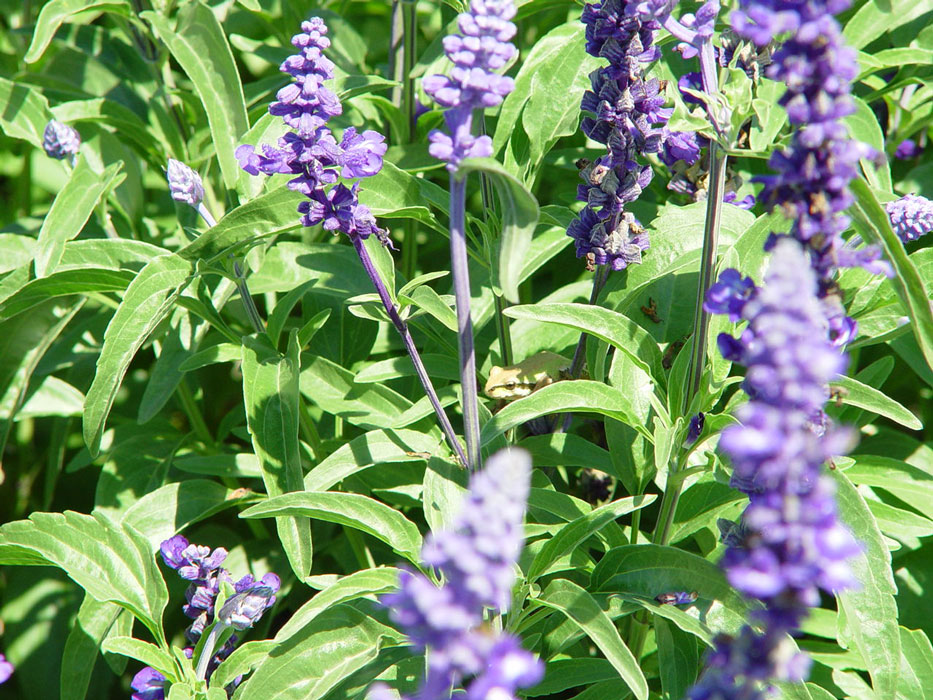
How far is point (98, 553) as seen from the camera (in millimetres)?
2566

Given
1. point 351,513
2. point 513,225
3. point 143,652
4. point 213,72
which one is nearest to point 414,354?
point 351,513

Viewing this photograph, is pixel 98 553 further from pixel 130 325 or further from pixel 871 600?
pixel 871 600

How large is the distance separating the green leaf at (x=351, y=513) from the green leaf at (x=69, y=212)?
120cm

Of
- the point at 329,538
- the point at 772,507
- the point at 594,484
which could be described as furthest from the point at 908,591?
the point at 772,507

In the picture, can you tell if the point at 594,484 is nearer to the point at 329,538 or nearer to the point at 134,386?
the point at 329,538

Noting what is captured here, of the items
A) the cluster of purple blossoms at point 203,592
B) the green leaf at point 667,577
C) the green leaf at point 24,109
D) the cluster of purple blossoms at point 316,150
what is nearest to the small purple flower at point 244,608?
the cluster of purple blossoms at point 203,592

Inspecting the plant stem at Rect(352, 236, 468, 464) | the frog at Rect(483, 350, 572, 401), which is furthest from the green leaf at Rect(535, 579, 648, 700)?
the frog at Rect(483, 350, 572, 401)

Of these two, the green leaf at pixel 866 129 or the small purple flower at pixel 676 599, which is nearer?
the small purple flower at pixel 676 599

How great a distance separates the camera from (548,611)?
7.41ft

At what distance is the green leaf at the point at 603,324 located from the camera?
212 cm

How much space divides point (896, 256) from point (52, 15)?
2.82 meters

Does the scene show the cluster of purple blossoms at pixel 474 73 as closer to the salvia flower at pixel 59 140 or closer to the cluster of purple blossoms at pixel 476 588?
the cluster of purple blossoms at pixel 476 588

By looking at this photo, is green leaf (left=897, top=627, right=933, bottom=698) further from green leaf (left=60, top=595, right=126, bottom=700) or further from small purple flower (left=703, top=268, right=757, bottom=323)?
green leaf (left=60, top=595, right=126, bottom=700)

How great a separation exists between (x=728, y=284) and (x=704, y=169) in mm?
1635
